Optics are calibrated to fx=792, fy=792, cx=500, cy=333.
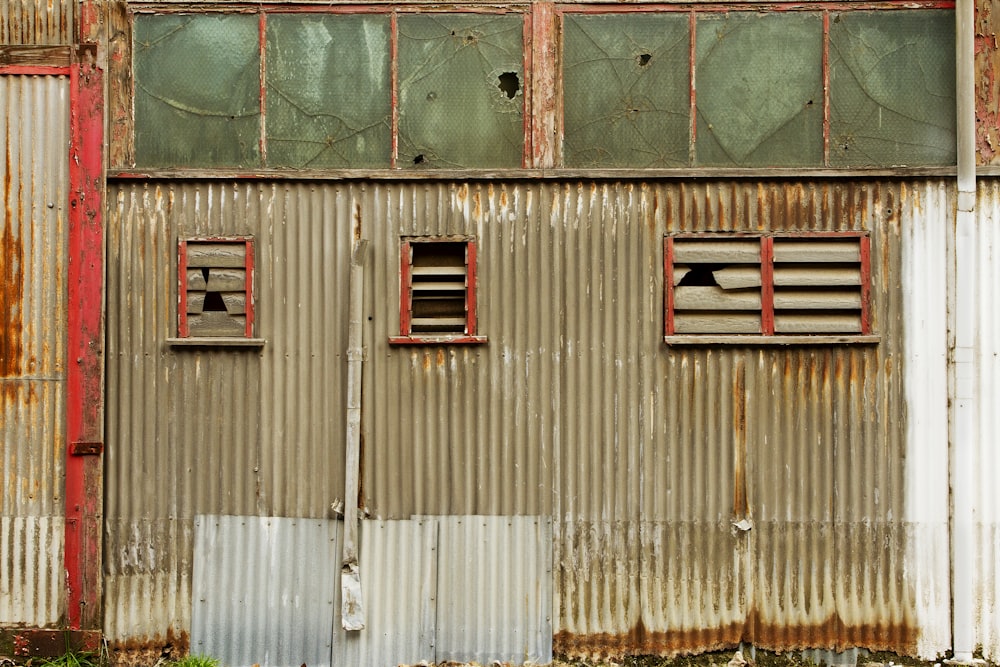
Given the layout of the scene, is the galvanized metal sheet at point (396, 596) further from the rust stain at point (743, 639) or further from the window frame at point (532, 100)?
the window frame at point (532, 100)

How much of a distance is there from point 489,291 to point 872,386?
3553 mm

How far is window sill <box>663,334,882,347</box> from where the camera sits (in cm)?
707

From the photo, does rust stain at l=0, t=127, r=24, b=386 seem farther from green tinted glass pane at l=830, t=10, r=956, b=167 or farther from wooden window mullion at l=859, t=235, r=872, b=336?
wooden window mullion at l=859, t=235, r=872, b=336

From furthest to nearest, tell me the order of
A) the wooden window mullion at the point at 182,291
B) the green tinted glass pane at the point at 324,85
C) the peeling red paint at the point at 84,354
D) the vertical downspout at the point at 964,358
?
the green tinted glass pane at the point at 324,85
the wooden window mullion at the point at 182,291
the peeling red paint at the point at 84,354
the vertical downspout at the point at 964,358

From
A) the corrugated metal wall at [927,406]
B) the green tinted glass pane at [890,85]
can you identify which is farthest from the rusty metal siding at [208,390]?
the corrugated metal wall at [927,406]

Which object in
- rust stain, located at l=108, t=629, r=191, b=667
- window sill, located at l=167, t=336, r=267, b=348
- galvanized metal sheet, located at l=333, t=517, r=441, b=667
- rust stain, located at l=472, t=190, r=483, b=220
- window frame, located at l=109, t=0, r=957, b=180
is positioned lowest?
rust stain, located at l=108, t=629, r=191, b=667

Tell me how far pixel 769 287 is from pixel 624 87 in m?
2.27

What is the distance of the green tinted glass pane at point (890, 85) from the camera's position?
7250 millimetres

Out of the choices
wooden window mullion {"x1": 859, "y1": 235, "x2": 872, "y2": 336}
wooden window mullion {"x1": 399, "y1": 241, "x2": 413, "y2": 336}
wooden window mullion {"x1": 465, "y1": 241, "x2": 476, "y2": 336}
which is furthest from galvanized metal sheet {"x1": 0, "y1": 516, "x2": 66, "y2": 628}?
wooden window mullion {"x1": 859, "y1": 235, "x2": 872, "y2": 336}

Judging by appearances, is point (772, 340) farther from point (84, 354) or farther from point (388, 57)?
point (84, 354)

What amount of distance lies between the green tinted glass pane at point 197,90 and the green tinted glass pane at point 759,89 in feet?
13.7

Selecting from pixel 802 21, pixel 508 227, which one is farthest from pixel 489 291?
pixel 802 21

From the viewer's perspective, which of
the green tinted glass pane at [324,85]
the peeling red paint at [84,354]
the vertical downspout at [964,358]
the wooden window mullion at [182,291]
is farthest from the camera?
the green tinted glass pane at [324,85]

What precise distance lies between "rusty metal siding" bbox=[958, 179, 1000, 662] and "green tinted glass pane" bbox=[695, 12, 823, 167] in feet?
5.32
